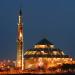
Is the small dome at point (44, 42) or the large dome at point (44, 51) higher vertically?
the small dome at point (44, 42)

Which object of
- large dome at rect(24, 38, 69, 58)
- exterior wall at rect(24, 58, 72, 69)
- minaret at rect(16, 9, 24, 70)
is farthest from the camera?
large dome at rect(24, 38, 69, 58)

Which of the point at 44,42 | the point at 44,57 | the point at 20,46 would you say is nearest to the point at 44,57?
the point at 44,57

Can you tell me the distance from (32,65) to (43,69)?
10.9 ft

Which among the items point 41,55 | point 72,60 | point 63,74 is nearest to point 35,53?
point 41,55

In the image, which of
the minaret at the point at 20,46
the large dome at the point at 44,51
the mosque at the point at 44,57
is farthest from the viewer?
the large dome at the point at 44,51

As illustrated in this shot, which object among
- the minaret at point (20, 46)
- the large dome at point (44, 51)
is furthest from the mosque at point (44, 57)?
the minaret at point (20, 46)

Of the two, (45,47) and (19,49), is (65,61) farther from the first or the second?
(19,49)

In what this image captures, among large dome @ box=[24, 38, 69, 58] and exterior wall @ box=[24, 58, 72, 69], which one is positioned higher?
large dome @ box=[24, 38, 69, 58]

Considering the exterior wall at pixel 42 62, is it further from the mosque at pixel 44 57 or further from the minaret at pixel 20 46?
the minaret at pixel 20 46

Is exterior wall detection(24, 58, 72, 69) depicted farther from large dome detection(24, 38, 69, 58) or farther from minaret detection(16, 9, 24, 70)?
minaret detection(16, 9, 24, 70)

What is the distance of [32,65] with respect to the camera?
102438mm

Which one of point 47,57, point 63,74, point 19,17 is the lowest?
point 63,74

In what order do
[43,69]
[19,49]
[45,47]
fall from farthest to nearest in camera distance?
[45,47] < [43,69] < [19,49]

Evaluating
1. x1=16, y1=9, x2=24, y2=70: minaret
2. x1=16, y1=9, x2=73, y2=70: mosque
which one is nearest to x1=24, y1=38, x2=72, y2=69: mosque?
x1=16, y1=9, x2=73, y2=70: mosque
